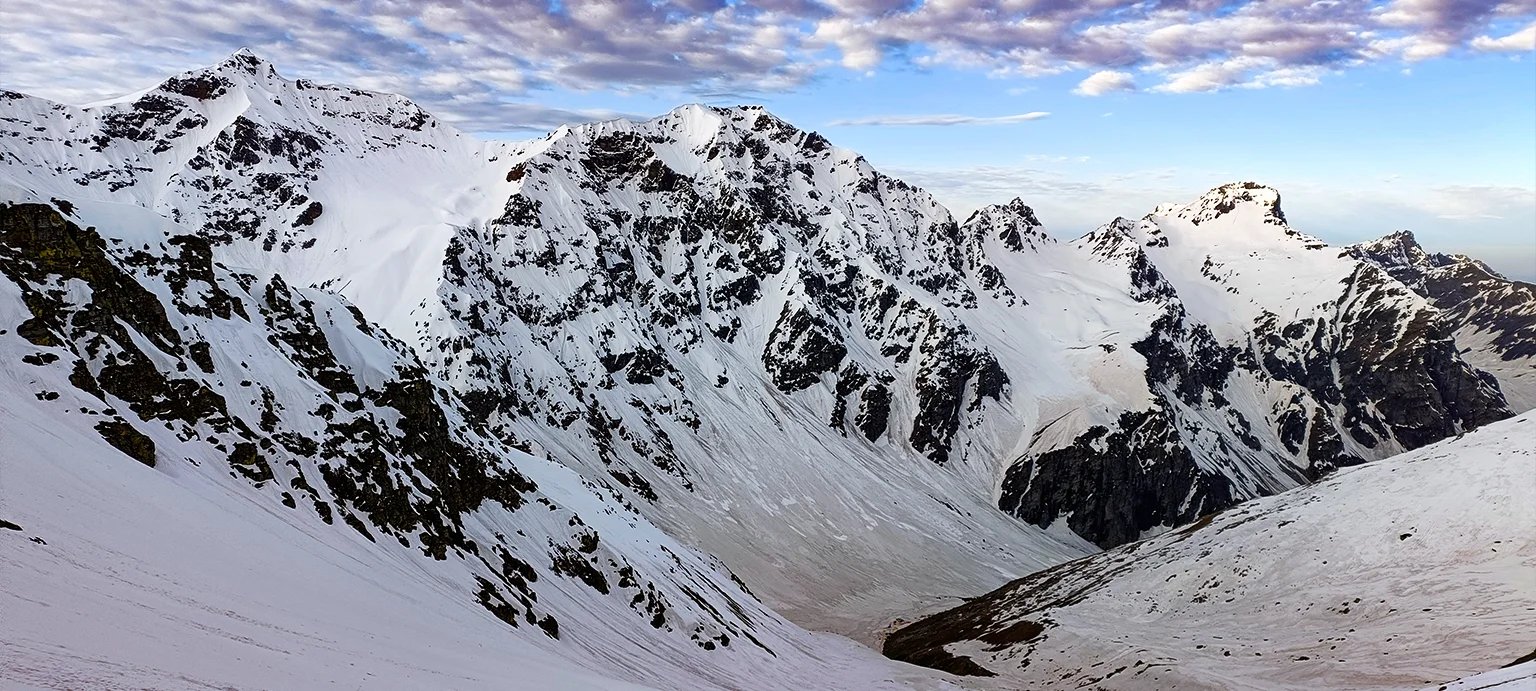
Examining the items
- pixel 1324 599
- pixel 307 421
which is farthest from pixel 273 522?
pixel 1324 599

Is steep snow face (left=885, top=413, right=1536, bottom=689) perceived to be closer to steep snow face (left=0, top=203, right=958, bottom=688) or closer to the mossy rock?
steep snow face (left=0, top=203, right=958, bottom=688)

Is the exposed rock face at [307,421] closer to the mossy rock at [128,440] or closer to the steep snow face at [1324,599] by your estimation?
the mossy rock at [128,440]

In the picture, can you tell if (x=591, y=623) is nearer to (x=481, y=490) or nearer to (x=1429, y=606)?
(x=481, y=490)

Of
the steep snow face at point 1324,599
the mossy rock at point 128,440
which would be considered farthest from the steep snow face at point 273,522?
the steep snow face at point 1324,599

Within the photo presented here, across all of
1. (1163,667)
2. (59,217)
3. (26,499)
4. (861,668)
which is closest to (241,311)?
(59,217)

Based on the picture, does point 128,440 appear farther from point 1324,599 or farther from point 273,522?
point 1324,599
